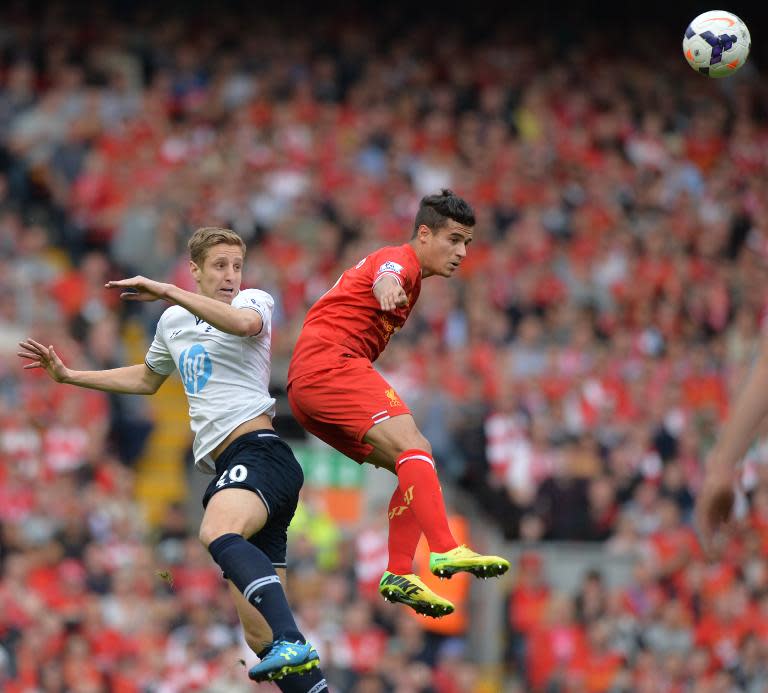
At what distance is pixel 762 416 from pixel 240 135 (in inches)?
609

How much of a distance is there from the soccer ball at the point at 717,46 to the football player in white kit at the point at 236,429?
2947 mm

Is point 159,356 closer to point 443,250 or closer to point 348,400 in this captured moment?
point 348,400

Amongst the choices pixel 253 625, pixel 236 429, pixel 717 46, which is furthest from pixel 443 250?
pixel 717 46

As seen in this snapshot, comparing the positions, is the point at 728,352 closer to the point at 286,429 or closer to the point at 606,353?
the point at 606,353

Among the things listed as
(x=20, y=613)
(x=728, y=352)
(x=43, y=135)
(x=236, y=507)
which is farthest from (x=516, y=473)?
(x=236, y=507)

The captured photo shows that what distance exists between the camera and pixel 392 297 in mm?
6527

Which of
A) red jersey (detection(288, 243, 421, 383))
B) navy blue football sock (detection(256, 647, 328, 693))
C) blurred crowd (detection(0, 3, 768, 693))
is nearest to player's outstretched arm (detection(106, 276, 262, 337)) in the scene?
red jersey (detection(288, 243, 421, 383))

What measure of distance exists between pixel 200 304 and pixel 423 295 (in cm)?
981

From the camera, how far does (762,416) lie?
3.35m

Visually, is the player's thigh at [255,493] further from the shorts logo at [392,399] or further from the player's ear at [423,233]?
the player's ear at [423,233]

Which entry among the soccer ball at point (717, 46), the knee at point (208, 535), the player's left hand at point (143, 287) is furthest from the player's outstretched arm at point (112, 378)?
the soccer ball at point (717, 46)

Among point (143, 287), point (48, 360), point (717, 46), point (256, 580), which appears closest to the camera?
point (143, 287)

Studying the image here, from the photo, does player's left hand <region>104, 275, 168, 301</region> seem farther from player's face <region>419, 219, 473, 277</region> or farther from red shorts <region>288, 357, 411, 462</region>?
player's face <region>419, 219, 473, 277</region>

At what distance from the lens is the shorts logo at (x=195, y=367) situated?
269 inches
